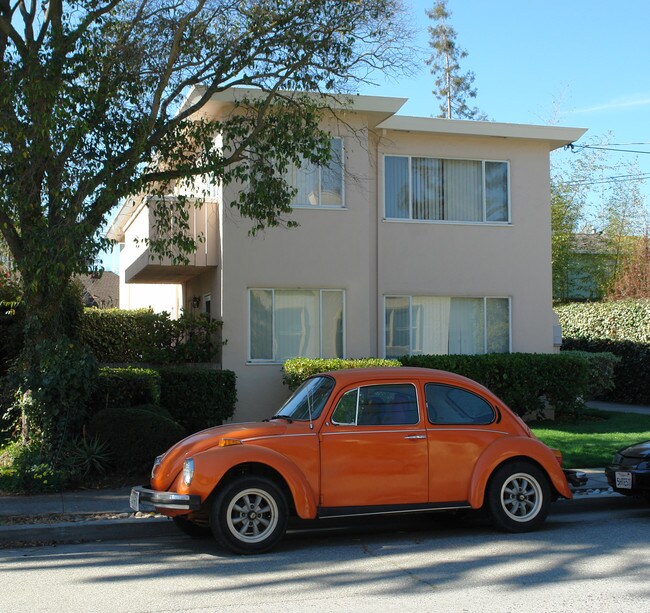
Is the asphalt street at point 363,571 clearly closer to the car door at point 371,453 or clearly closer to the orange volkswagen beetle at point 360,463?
the orange volkswagen beetle at point 360,463

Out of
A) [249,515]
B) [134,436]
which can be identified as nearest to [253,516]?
[249,515]

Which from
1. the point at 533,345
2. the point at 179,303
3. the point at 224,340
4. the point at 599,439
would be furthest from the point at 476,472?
the point at 179,303

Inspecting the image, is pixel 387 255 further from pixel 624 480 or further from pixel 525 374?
pixel 624 480

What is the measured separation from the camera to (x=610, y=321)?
2278cm

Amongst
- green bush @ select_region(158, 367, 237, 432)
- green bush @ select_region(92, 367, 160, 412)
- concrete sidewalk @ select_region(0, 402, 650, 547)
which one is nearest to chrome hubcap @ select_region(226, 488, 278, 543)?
concrete sidewalk @ select_region(0, 402, 650, 547)

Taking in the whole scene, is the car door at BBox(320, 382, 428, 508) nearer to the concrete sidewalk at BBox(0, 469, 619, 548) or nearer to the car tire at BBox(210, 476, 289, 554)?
the car tire at BBox(210, 476, 289, 554)

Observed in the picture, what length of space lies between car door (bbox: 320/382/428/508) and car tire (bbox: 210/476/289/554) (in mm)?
463

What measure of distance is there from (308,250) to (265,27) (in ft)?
17.0

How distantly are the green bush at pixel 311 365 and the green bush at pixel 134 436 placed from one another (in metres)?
3.43

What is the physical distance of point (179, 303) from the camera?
20.6m

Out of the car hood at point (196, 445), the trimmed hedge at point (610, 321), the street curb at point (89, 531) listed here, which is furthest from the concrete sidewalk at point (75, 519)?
the trimmed hedge at point (610, 321)

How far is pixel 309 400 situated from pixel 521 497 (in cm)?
235

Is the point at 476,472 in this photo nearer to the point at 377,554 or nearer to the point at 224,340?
the point at 377,554

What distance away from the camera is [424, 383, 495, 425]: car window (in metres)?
8.21
